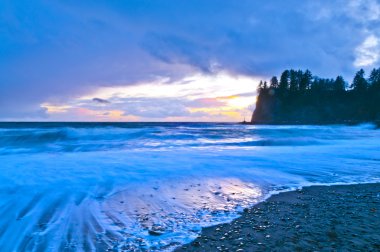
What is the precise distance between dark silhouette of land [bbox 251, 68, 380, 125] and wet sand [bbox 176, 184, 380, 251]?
7558 centimetres

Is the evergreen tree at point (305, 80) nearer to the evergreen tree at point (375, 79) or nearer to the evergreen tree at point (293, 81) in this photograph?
the evergreen tree at point (293, 81)

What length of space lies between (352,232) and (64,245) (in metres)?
3.92

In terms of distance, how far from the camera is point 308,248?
324 cm

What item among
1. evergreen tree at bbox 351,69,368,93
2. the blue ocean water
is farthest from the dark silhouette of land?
the blue ocean water

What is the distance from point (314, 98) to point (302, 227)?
8928 cm

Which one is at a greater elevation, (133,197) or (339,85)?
(339,85)

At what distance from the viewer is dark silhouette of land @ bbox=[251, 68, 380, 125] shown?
77375 millimetres

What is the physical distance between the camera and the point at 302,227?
391 centimetres

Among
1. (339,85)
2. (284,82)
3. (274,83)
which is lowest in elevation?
(339,85)

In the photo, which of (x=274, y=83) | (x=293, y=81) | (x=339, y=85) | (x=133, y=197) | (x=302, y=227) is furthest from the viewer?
(x=274, y=83)

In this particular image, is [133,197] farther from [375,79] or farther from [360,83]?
[375,79]

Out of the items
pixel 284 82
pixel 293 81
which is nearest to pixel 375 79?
pixel 293 81

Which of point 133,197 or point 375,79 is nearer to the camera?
point 133,197

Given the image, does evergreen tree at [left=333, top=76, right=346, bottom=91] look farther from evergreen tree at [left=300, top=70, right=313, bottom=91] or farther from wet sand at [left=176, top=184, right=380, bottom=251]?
wet sand at [left=176, top=184, right=380, bottom=251]
